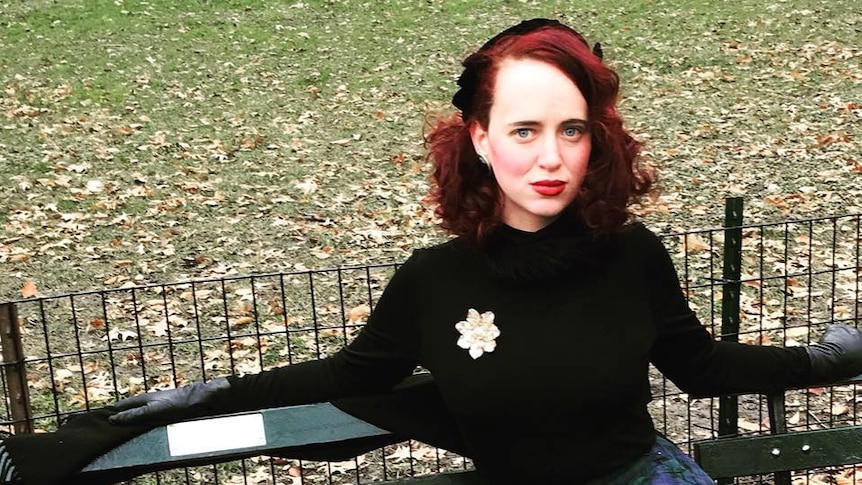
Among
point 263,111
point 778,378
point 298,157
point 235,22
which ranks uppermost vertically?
point 235,22

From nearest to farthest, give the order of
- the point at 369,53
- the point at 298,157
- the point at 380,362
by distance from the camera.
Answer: the point at 380,362, the point at 298,157, the point at 369,53

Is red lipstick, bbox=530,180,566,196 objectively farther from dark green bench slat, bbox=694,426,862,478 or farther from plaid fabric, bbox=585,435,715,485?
dark green bench slat, bbox=694,426,862,478

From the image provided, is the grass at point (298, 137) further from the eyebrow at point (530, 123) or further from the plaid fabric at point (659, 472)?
the plaid fabric at point (659, 472)

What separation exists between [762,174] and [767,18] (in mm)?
6917

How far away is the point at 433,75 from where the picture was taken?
1218 cm

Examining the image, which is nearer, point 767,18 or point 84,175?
point 84,175

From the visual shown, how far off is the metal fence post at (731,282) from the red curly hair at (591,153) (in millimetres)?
1530

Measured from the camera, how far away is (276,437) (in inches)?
89.4

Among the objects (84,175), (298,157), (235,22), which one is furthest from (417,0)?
(84,175)

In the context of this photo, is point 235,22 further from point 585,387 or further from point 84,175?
point 585,387

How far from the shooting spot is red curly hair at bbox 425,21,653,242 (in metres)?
1.89

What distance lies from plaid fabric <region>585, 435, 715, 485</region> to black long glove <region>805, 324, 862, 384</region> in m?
0.49

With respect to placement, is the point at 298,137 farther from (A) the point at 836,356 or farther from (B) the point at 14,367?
(A) the point at 836,356

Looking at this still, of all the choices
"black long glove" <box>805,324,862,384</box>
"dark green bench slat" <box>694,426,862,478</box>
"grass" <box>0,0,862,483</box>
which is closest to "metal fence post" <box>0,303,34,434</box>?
"grass" <box>0,0,862,483</box>
